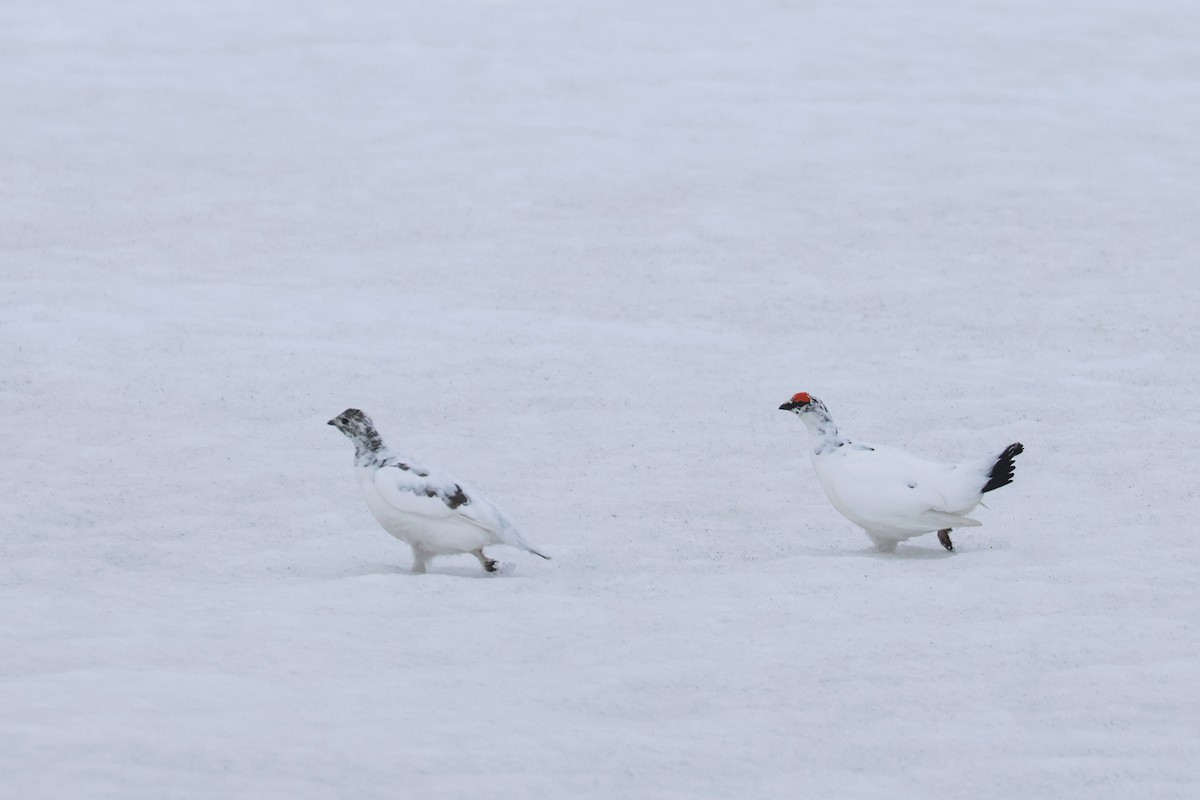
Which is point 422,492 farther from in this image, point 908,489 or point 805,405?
point 908,489

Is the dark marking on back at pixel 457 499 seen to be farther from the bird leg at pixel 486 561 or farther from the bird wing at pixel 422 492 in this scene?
the bird leg at pixel 486 561

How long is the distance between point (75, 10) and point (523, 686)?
1229 centimetres

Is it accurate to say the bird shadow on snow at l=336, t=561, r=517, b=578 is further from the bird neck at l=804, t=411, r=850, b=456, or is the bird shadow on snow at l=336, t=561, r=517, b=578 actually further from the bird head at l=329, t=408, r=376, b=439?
the bird neck at l=804, t=411, r=850, b=456

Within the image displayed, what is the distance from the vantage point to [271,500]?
22.7 ft

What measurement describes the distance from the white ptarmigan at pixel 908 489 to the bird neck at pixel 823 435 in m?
0.08

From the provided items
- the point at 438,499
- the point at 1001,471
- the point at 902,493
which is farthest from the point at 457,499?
the point at 1001,471

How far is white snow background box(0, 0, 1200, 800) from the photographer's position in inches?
164

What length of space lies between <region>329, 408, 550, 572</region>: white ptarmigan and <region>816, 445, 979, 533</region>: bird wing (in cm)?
116

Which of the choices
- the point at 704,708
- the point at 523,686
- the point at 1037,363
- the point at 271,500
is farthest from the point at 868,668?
the point at 1037,363

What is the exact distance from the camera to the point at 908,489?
5.79 metres

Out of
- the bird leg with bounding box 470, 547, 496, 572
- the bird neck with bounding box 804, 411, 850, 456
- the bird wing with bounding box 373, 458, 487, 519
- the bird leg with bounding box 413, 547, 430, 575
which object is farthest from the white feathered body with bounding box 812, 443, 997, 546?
the bird leg with bounding box 413, 547, 430, 575

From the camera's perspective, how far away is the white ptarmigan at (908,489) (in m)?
5.79

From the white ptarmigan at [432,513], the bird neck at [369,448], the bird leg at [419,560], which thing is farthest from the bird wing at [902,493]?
the bird neck at [369,448]

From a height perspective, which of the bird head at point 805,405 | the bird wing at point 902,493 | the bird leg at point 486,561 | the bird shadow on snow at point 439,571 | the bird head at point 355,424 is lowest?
the bird shadow on snow at point 439,571
